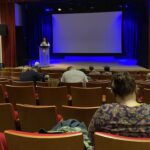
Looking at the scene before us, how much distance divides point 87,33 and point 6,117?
12.2m

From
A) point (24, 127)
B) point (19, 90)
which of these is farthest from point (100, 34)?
point (24, 127)

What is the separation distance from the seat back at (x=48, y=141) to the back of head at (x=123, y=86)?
59 centimetres

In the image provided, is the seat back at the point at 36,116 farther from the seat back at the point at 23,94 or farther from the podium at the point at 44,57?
the podium at the point at 44,57

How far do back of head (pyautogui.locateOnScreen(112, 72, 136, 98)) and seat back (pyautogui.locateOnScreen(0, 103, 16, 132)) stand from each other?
130 cm

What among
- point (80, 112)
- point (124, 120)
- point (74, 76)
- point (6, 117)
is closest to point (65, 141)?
point (124, 120)

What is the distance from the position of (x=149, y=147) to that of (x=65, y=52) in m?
13.8

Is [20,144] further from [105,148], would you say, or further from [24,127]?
[24,127]

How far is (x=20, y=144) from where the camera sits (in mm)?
1948

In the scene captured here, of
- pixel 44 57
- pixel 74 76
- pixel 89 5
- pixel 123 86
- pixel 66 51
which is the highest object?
pixel 89 5

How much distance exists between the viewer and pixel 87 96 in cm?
442

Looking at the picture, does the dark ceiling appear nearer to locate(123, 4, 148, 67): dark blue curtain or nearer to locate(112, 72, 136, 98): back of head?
locate(123, 4, 148, 67): dark blue curtain

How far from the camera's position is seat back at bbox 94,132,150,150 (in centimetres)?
181

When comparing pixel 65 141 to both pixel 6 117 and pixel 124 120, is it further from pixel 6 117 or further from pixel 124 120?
pixel 6 117

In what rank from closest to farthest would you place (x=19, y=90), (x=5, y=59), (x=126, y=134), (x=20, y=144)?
(x=20, y=144) < (x=126, y=134) < (x=19, y=90) < (x=5, y=59)
